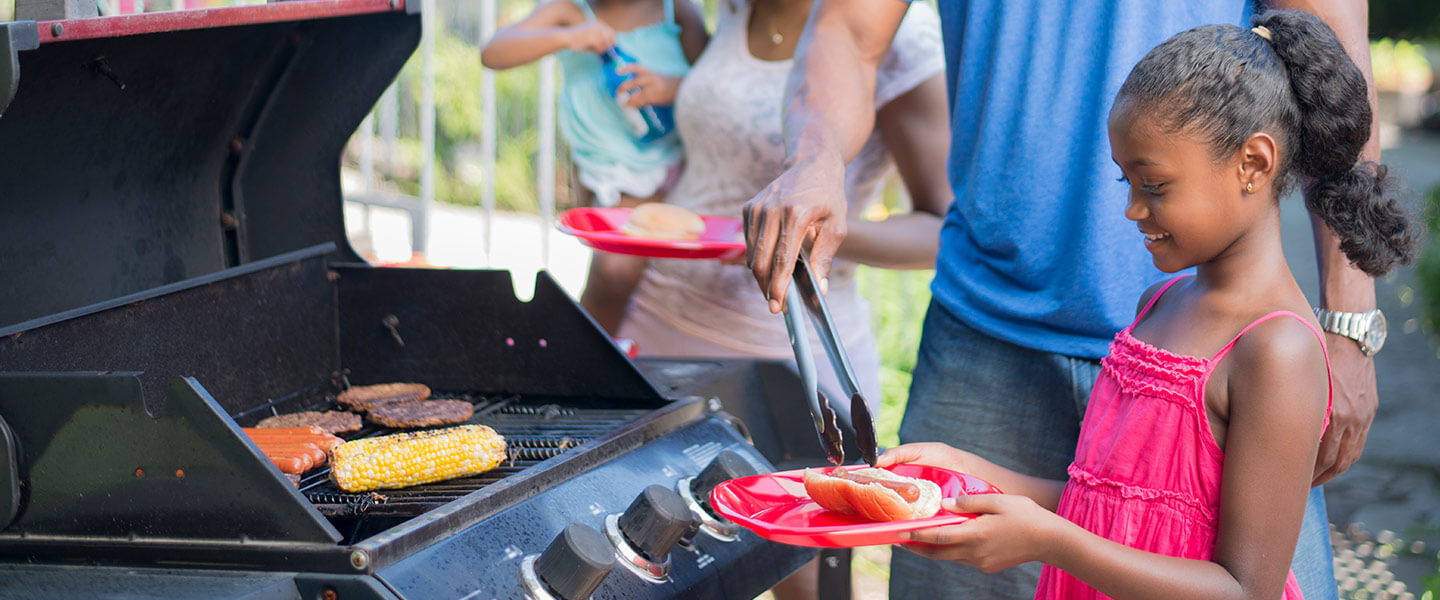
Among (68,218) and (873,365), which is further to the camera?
(873,365)

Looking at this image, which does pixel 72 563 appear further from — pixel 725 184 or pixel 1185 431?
pixel 725 184

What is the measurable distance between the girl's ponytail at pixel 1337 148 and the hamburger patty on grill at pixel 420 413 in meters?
1.28

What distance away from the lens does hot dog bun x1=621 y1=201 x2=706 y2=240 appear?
2.33m

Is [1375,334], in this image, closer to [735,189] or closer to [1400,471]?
[735,189]

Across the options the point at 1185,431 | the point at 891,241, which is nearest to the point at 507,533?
the point at 1185,431

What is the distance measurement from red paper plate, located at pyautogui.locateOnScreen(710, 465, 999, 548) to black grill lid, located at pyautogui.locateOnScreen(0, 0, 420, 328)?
3.00 feet

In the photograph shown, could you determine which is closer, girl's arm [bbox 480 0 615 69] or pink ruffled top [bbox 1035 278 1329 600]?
pink ruffled top [bbox 1035 278 1329 600]

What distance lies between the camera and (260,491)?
1308mm

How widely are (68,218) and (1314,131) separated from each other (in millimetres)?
1743

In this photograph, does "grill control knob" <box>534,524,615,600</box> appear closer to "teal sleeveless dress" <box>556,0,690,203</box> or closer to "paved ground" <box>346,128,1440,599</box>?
"paved ground" <box>346,128,1440,599</box>

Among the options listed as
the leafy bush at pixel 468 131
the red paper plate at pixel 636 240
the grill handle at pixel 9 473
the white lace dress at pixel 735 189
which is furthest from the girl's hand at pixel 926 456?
the leafy bush at pixel 468 131

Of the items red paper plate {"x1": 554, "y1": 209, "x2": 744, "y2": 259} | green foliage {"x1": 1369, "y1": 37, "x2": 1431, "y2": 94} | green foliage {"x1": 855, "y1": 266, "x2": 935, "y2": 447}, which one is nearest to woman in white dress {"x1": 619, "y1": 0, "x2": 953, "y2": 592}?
red paper plate {"x1": 554, "y1": 209, "x2": 744, "y2": 259}

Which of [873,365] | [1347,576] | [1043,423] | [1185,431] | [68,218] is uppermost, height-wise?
[68,218]

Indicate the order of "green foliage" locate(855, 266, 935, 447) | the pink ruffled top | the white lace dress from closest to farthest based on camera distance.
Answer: the pink ruffled top → the white lace dress → "green foliage" locate(855, 266, 935, 447)
